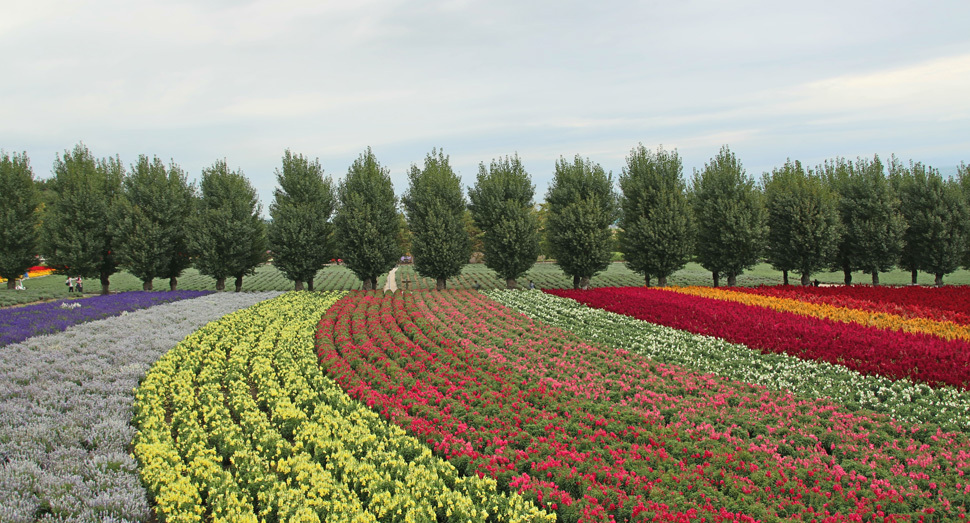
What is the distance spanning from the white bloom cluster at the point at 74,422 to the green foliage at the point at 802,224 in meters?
38.5

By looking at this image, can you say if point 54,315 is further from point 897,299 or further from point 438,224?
point 897,299

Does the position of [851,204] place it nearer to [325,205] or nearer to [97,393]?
[325,205]

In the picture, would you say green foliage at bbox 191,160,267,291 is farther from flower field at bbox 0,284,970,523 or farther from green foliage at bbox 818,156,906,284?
green foliage at bbox 818,156,906,284

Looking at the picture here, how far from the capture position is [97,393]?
40.2 feet

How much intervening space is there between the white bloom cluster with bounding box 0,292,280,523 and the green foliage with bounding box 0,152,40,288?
32.6m

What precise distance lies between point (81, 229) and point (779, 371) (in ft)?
156

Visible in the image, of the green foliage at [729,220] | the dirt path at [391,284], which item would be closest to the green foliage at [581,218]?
the green foliage at [729,220]

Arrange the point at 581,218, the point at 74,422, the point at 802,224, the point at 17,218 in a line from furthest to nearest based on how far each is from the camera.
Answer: the point at 17,218
the point at 581,218
the point at 802,224
the point at 74,422

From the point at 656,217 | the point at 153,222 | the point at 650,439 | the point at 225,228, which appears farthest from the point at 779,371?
the point at 153,222

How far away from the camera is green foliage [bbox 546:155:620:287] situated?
39.3 meters

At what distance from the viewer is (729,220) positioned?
36969mm

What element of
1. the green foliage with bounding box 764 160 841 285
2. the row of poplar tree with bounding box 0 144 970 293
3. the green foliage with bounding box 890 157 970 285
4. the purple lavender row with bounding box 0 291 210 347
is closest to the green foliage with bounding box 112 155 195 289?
the row of poplar tree with bounding box 0 144 970 293

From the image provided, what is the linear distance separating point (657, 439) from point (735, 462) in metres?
1.39

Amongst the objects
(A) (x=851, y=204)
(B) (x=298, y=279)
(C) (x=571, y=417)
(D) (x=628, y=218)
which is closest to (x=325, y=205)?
(B) (x=298, y=279)
